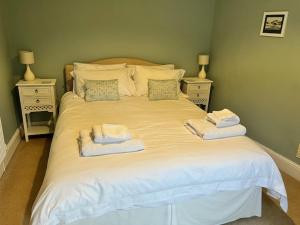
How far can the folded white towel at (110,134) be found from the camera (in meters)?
1.79

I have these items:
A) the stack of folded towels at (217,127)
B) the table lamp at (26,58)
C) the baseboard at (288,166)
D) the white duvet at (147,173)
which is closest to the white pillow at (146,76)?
the white duvet at (147,173)

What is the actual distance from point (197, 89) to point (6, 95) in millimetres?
2489

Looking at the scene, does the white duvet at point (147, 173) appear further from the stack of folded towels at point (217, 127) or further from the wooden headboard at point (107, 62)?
the wooden headboard at point (107, 62)

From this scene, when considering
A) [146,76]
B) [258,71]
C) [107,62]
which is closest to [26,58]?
[107,62]

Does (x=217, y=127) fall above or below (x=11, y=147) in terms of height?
above

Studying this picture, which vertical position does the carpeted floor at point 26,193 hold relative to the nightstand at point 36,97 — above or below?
below

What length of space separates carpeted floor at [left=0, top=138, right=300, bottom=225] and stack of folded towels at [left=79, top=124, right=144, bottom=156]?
848 mm

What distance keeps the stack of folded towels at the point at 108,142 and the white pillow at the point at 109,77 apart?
1311 millimetres

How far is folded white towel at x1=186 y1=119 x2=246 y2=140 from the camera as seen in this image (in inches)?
81.7

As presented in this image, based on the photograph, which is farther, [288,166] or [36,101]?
[36,101]

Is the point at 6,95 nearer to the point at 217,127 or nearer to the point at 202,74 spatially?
the point at 217,127

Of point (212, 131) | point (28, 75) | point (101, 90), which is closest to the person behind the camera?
point (212, 131)

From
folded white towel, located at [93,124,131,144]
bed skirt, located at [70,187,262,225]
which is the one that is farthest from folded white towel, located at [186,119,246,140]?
folded white towel, located at [93,124,131,144]

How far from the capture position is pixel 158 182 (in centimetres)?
167
